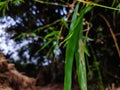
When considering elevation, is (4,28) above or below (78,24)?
below

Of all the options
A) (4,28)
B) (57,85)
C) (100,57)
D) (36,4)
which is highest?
(36,4)

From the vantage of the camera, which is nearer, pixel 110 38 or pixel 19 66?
pixel 110 38

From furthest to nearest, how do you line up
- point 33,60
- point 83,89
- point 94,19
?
point 33,60 → point 94,19 → point 83,89

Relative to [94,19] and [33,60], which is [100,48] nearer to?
[94,19]

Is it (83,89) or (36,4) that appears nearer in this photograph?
(83,89)

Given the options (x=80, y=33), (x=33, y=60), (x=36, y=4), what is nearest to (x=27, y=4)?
(x=36, y=4)

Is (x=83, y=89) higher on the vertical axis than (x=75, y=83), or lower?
higher

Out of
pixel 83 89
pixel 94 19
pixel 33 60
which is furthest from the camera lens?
pixel 33 60

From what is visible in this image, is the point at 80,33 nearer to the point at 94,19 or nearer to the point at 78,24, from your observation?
the point at 78,24

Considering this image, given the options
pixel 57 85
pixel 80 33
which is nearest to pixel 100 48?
pixel 57 85
